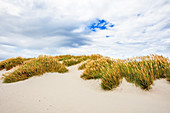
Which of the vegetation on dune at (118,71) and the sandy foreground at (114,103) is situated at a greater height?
the vegetation on dune at (118,71)

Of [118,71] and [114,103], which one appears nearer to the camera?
[114,103]

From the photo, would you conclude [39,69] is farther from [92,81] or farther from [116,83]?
[116,83]

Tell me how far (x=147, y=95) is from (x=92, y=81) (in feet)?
8.14

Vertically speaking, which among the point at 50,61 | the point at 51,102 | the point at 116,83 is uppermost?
the point at 50,61

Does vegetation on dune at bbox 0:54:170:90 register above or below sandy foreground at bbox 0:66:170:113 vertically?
above

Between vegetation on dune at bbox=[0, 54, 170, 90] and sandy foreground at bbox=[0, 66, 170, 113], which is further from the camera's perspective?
vegetation on dune at bbox=[0, 54, 170, 90]

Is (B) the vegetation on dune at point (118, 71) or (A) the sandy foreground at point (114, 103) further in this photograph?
(B) the vegetation on dune at point (118, 71)

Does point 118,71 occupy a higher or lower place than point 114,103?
higher

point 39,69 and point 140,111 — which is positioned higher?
point 39,69

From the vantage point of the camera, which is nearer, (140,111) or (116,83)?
(140,111)

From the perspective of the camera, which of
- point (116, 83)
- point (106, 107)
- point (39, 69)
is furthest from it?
point (39, 69)

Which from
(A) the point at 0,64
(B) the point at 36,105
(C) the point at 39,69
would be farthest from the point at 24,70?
(A) the point at 0,64

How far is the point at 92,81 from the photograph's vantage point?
17.7ft

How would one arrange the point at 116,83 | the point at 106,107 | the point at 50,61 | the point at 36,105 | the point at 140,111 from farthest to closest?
the point at 50,61 → the point at 116,83 → the point at 36,105 → the point at 106,107 → the point at 140,111
